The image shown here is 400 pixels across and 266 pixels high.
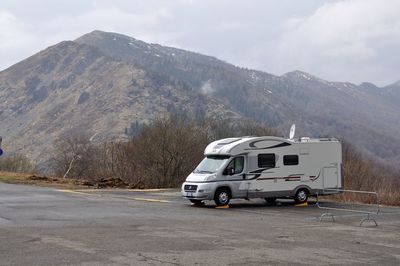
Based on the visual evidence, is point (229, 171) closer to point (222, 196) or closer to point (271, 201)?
point (222, 196)

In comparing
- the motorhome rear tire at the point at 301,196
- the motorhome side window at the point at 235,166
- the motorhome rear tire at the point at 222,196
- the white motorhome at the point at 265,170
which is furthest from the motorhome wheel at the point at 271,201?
the motorhome rear tire at the point at 222,196

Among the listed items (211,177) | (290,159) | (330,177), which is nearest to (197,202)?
(211,177)

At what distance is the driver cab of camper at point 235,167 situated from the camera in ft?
78.4

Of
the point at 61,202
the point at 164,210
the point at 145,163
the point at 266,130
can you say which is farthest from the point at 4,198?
the point at 266,130

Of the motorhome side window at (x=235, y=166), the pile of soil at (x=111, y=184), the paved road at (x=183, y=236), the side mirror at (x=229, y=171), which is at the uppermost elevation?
the motorhome side window at (x=235, y=166)

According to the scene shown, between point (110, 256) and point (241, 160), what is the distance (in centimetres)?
1371

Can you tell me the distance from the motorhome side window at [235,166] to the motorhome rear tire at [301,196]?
8.99 ft

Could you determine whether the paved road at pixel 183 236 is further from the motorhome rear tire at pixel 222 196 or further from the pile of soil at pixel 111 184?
the pile of soil at pixel 111 184

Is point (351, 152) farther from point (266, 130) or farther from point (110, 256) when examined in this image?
point (110, 256)

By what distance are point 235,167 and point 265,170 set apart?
4.16ft

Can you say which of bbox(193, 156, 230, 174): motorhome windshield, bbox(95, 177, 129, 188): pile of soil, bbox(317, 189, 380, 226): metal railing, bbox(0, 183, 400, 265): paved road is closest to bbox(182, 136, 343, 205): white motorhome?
bbox(193, 156, 230, 174): motorhome windshield

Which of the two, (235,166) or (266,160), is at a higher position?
(266,160)

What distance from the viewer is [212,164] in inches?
959

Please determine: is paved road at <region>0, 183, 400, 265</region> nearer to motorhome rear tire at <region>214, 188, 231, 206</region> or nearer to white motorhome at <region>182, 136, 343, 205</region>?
motorhome rear tire at <region>214, 188, 231, 206</region>
